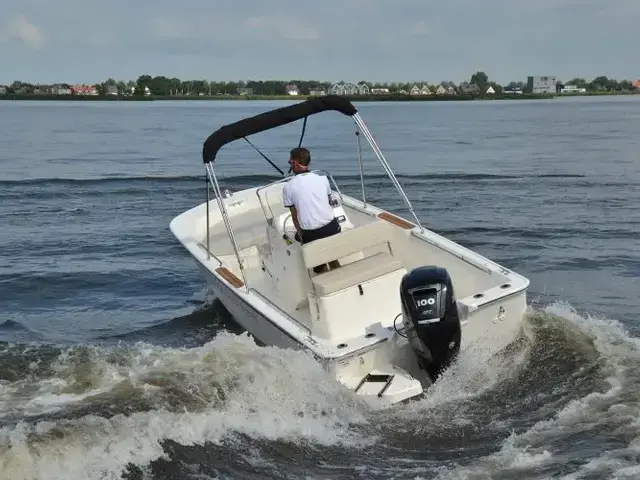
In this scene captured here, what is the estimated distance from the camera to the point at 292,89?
109875mm

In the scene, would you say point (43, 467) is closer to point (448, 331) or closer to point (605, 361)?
point (448, 331)

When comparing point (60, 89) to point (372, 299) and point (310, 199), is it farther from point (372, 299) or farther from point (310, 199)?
point (372, 299)

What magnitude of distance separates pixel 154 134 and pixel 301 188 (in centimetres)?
3380

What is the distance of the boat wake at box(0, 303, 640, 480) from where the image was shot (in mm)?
4777

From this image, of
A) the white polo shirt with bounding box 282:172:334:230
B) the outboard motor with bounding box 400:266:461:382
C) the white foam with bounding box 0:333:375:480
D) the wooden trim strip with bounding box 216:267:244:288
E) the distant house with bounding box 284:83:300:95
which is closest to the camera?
the white foam with bounding box 0:333:375:480

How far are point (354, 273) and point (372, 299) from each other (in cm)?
33

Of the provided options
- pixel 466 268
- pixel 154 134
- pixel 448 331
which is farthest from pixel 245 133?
pixel 154 134

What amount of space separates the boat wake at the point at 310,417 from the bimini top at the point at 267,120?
2111 millimetres

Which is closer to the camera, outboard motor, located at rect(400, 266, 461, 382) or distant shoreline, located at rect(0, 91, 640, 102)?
outboard motor, located at rect(400, 266, 461, 382)

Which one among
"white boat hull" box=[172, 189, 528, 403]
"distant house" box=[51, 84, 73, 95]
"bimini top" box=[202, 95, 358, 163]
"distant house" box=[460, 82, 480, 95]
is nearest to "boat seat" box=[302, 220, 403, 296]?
"white boat hull" box=[172, 189, 528, 403]

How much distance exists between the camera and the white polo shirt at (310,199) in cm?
693

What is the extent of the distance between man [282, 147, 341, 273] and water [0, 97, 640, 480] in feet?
4.09

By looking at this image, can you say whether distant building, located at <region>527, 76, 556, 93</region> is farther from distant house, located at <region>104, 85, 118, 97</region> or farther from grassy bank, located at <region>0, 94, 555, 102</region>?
distant house, located at <region>104, 85, 118, 97</region>

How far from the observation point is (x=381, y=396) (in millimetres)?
5566
